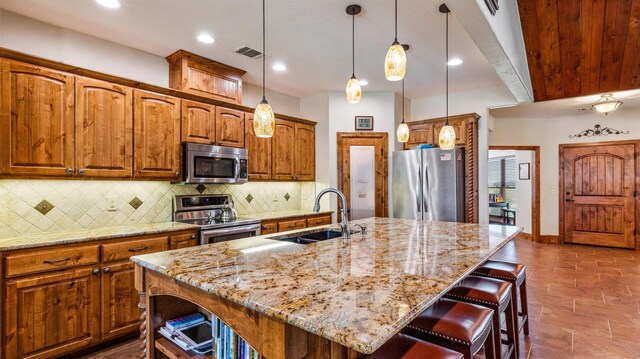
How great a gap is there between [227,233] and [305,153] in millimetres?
1953

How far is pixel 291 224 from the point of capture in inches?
160

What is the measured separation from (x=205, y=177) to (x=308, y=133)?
1.89m

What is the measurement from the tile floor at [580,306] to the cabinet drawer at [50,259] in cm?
76

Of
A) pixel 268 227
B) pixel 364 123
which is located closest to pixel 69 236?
pixel 268 227

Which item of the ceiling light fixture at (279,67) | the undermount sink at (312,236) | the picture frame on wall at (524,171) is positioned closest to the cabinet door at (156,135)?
the ceiling light fixture at (279,67)

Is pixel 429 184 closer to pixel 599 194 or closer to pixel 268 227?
pixel 268 227

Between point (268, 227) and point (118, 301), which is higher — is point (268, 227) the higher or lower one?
the higher one

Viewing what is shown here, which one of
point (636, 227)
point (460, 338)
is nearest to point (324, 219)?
point (460, 338)

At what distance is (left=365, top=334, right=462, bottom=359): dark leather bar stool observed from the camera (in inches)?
48.4

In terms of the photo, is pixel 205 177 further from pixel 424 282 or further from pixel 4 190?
pixel 424 282

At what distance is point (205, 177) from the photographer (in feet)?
11.4

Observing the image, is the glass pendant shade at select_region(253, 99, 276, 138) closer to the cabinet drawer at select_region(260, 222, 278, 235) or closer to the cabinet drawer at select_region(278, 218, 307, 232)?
the cabinet drawer at select_region(260, 222, 278, 235)

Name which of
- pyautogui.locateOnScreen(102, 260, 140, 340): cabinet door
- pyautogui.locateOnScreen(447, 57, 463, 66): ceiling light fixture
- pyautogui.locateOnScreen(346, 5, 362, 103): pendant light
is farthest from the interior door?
pyautogui.locateOnScreen(102, 260, 140, 340): cabinet door

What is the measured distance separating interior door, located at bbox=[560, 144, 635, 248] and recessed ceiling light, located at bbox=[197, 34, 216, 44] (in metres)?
6.77
